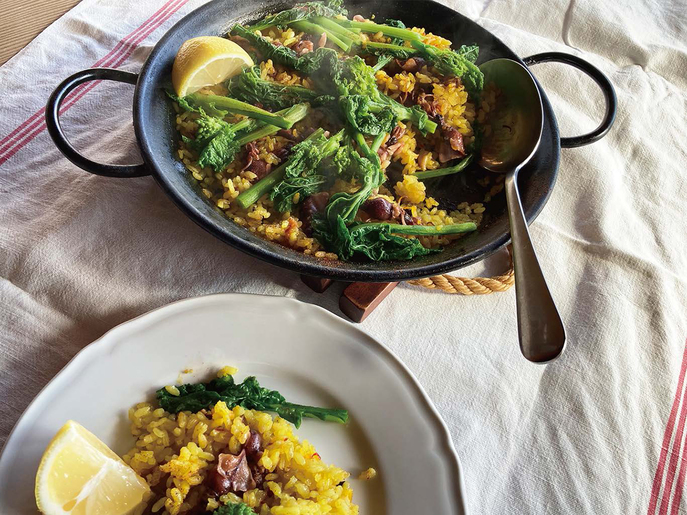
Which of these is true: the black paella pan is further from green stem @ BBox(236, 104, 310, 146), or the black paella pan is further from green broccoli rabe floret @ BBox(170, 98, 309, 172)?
green stem @ BBox(236, 104, 310, 146)

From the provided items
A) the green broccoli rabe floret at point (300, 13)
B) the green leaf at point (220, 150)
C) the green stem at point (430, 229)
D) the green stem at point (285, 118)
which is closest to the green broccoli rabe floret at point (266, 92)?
the green stem at point (285, 118)

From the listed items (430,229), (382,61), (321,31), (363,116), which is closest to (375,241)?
(430,229)

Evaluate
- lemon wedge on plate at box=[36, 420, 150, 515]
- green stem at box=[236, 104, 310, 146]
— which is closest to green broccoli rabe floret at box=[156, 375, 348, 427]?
lemon wedge on plate at box=[36, 420, 150, 515]

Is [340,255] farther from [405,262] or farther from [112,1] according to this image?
[112,1]

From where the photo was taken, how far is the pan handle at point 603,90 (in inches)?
71.1

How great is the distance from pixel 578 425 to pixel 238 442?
3.04 feet

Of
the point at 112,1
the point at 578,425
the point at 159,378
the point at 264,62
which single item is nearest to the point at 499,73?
the point at 264,62

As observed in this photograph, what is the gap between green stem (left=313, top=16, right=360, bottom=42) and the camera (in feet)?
6.48

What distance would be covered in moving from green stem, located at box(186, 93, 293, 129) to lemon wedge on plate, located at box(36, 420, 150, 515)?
1.01 meters

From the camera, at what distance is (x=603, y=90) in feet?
6.22

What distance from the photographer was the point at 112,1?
2375 mm

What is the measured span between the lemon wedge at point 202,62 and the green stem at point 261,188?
0.36 metres

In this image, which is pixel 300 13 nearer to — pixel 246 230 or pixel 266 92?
pixel 266 92

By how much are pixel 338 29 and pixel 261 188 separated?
732 mm
